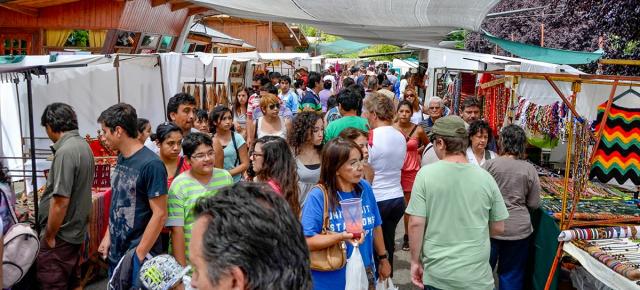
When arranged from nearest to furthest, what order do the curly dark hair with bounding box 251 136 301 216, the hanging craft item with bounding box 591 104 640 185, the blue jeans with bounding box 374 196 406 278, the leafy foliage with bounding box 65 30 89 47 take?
the curly dark hair with bounding box 251 136 301 216, the hanging craft item with bounding box 591 104 640 185, the blue jeans with bounding box 374 196 406 278, the leafy foliage with bounding box 65 30 89 47

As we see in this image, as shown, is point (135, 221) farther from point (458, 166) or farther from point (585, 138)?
point (585, 138)

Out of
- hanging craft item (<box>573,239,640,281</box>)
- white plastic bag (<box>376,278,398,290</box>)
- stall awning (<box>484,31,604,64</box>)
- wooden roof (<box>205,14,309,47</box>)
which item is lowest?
white plastic bag (<box>376,278,398,290</box>)

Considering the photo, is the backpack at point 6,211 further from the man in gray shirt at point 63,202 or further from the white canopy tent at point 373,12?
the white canopy tent at point 373,12

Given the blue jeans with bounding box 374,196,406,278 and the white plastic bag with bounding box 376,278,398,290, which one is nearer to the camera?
the white plastic bag with bounding box 376,278,398,290

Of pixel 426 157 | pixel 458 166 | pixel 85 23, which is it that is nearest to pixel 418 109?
pixel 426 157

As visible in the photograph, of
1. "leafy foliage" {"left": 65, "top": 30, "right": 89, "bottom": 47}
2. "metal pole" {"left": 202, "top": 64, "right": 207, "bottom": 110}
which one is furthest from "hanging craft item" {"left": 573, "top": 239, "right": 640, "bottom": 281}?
"leafy foliage" {"left": 65, "top": 30, "right": 89, "bottom": 47}

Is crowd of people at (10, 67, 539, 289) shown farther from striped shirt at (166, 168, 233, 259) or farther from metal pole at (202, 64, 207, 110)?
metal pole at (202, 64, 207, 110)

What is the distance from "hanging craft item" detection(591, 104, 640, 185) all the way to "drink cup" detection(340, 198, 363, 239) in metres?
2.23

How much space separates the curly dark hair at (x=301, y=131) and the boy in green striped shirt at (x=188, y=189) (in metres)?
0.88

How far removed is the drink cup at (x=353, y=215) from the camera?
3191 mm

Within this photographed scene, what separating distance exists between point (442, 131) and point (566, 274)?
7.64 feet

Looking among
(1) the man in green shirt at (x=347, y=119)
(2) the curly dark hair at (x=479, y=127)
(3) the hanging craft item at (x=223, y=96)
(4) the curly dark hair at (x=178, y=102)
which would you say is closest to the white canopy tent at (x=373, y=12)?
(2) the curly dark hair at (x=479, y=127)

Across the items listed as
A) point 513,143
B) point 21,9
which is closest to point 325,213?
point 513,143

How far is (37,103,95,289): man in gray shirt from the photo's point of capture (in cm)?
404
